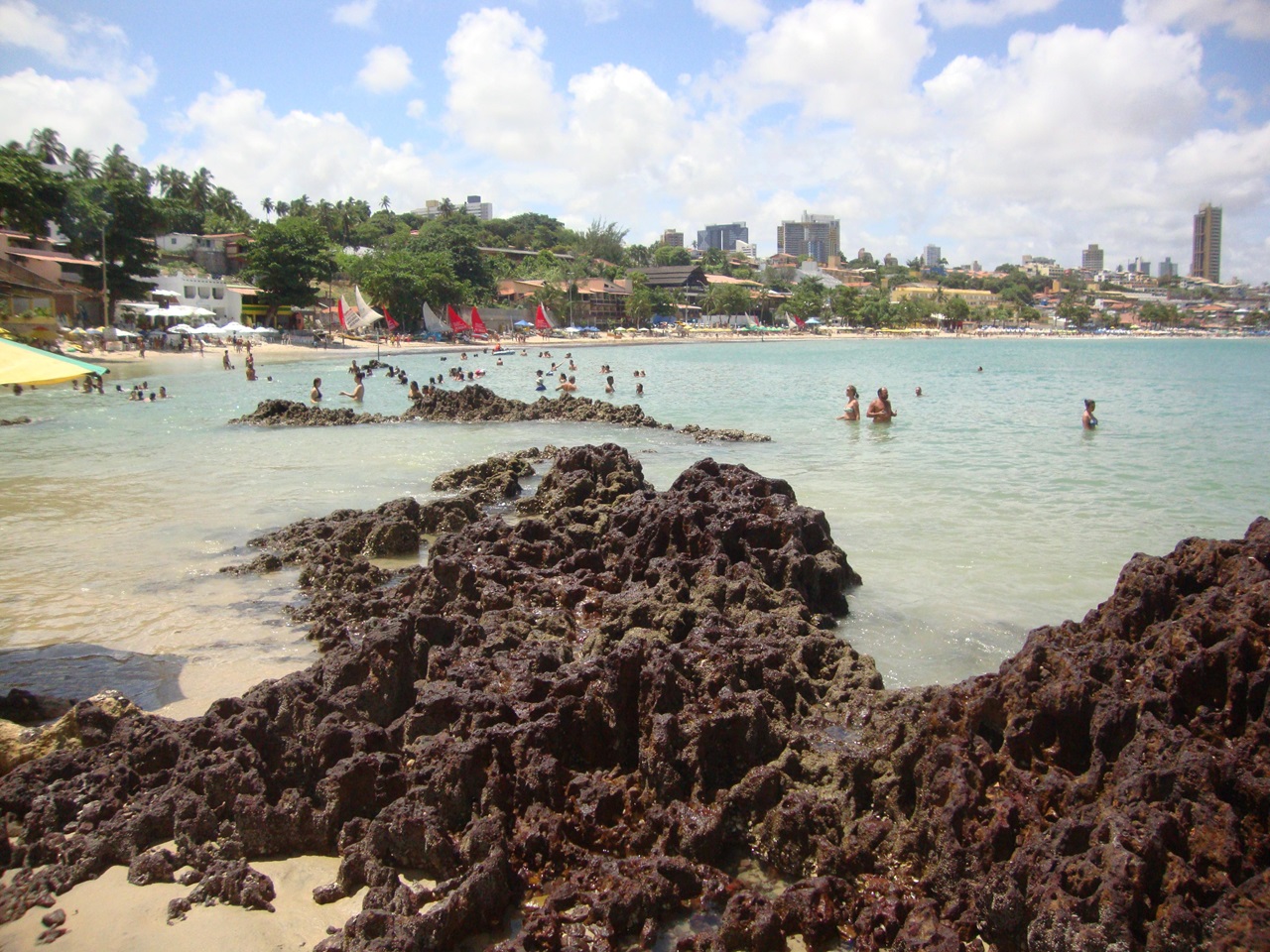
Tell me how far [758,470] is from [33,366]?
12208mm

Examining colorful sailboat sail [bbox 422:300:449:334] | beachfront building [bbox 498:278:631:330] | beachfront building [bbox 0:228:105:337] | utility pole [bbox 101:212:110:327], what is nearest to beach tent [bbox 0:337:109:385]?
beachfront building [bbox 0:228:105:337]

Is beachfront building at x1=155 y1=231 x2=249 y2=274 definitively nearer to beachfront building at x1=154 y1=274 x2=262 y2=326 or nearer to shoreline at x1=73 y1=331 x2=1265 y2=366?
beachfront building at x1=154 y1=274 x2=262 y2=326

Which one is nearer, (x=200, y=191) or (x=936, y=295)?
(x=200, y=191)

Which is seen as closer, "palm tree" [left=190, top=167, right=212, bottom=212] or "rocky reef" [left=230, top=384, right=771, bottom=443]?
"rocky reef" [left=230, top=384, right=771, bottom=443]

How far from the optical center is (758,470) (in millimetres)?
16625

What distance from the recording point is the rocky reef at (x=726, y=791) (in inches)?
148

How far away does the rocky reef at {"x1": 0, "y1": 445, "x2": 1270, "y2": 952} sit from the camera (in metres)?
3.76

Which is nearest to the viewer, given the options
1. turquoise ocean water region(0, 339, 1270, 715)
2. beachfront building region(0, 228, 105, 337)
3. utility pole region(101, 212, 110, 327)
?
turquoise ocean water region(0, 339, 1270, 715)

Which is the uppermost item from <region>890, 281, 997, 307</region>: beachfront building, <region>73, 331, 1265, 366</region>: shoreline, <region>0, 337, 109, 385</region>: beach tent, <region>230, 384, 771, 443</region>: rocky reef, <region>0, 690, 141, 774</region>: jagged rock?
<region>890, 281, 997, 307</region>: beachfront building

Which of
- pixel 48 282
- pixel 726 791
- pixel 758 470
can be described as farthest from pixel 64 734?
pixel 48 282

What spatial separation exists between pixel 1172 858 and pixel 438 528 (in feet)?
30.0

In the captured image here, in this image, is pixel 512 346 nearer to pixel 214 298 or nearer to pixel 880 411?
pixel 214 298

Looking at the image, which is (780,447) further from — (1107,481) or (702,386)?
(702,386)

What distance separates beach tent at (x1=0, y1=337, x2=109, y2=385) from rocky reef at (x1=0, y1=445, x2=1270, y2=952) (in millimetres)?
2749
